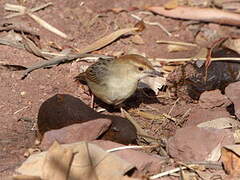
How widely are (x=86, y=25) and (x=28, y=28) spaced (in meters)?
1.01

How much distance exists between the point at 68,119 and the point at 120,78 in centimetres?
141

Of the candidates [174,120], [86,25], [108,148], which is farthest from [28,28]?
[108,148]

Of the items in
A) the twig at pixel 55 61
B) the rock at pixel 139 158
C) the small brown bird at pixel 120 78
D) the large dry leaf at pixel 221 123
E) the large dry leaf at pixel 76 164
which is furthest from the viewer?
the twig at pixel 55 61

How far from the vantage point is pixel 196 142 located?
601 cm

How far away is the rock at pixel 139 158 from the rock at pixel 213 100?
1.69 meters

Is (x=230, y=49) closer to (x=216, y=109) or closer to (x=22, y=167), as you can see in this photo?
(x=216, y=109)

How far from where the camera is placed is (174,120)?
279 inches

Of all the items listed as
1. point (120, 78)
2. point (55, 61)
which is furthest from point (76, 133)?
point (55, 61)

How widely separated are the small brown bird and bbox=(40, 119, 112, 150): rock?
4.19 feet

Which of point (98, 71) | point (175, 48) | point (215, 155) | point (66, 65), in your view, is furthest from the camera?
point (175, 48)

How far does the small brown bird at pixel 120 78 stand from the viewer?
23.7 feet

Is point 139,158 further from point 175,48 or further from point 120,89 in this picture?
point 175,48

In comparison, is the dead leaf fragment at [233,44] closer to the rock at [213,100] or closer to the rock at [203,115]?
the rock at [213,100]

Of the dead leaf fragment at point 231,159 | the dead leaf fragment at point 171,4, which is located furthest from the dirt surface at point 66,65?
the dead leaf fragment at point 231,159
